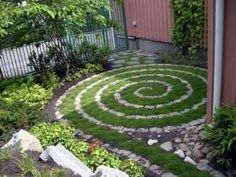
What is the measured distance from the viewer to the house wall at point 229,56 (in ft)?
14.4

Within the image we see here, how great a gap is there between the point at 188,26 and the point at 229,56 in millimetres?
4736

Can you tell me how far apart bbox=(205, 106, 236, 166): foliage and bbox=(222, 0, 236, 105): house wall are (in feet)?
0.72

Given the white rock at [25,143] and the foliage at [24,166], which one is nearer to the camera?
the foliage at [24,166]

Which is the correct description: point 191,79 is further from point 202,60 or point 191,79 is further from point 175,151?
point 175,151

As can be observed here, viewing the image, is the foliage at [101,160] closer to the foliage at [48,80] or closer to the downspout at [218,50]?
the downspout at [218,50]

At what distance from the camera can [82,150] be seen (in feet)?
15.7

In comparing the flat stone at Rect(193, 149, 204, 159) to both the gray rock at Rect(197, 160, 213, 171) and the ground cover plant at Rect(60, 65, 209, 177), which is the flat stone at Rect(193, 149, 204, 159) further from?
the ground cover plant at Rect(60, 65, 209, 177)

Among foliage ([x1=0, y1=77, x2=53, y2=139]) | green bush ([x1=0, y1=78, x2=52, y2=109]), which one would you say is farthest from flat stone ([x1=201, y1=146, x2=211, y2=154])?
green bush ([x1=0, y1=78, x2=52, y2=109])

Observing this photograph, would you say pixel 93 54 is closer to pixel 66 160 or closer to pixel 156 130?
pixel 156 130

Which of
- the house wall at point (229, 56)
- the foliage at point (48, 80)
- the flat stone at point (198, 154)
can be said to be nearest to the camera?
the house wall at point (229, 56)

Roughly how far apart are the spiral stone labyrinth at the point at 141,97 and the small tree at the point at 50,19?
141cm

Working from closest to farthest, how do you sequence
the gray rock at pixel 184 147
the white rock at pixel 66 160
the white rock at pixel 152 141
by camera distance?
the white rock at pixel 66 160 → the gray rock at pixel 184 147 → the white rock at pixel 152 141

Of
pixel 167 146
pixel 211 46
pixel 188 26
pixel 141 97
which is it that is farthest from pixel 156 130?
pixel 188 26

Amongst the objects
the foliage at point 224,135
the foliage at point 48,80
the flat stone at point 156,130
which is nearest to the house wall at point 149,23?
the foliage at point 48,80
